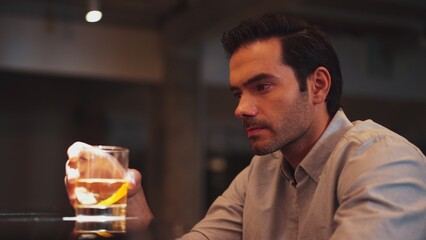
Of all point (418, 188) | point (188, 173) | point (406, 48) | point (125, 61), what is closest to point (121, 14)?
point (125, 61)

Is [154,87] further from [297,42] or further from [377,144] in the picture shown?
[377,144]

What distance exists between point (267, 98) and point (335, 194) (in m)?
0.30

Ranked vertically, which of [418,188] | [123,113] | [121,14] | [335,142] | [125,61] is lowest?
[418,188]

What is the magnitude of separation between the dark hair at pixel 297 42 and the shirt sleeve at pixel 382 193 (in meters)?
0.34

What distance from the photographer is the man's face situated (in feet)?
5.00

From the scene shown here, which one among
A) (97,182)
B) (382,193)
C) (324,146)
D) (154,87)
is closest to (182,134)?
(154,87)

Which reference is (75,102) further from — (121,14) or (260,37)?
(260,37)

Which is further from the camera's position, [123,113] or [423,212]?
[123,113]

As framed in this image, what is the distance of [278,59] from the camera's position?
1.56 meters

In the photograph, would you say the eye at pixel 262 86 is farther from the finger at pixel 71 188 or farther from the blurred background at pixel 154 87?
the blurred background at pixel 154 87

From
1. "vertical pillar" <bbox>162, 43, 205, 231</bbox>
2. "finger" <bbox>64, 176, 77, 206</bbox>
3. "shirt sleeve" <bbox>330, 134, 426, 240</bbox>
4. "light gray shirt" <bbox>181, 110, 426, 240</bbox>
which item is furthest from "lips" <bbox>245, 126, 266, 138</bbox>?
"vertical pillar" <bbox>162, 43, 205, 231</bbox>

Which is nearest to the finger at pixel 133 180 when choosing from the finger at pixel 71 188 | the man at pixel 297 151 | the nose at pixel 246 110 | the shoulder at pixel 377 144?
the man at pixel 297 151

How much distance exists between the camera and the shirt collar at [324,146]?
4.88ft

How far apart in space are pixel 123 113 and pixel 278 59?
4.98m
